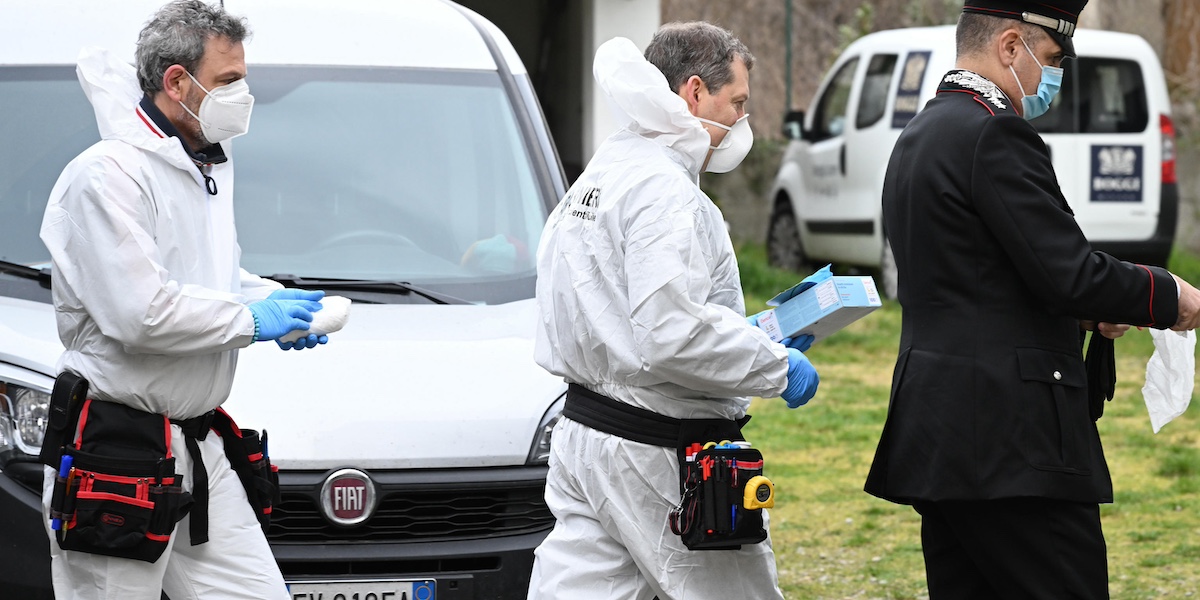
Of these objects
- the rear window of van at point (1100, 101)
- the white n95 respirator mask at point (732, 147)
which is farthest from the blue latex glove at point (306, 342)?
the rear window of van at point (1100, 101)

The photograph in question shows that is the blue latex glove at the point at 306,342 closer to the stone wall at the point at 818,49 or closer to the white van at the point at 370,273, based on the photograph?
the white van at the point at 370,273

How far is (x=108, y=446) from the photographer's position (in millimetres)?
3357

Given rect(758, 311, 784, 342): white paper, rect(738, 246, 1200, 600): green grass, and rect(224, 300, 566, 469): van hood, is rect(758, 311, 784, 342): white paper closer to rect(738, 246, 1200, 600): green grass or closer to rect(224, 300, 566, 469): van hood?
rect(224, 300, 566, 469): van hood

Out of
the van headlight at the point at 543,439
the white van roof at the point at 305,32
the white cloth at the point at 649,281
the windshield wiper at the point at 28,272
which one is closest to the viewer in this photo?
the white cloth at the point at 649,281

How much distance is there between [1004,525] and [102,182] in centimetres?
199

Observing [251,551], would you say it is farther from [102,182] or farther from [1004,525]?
[1004,525]

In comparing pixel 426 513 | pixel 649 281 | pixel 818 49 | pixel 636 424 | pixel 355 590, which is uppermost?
pixel 649 281

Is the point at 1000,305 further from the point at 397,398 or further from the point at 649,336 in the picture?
the point at 397,398

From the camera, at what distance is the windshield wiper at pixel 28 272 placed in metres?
4.66

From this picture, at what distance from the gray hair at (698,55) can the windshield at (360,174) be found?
1.60m

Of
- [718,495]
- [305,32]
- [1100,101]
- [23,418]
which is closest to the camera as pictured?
[718,495]

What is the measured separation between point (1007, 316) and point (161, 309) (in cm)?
172

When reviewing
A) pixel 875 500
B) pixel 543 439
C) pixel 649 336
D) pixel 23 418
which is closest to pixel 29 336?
pixel 23 418

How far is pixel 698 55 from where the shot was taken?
346cm
